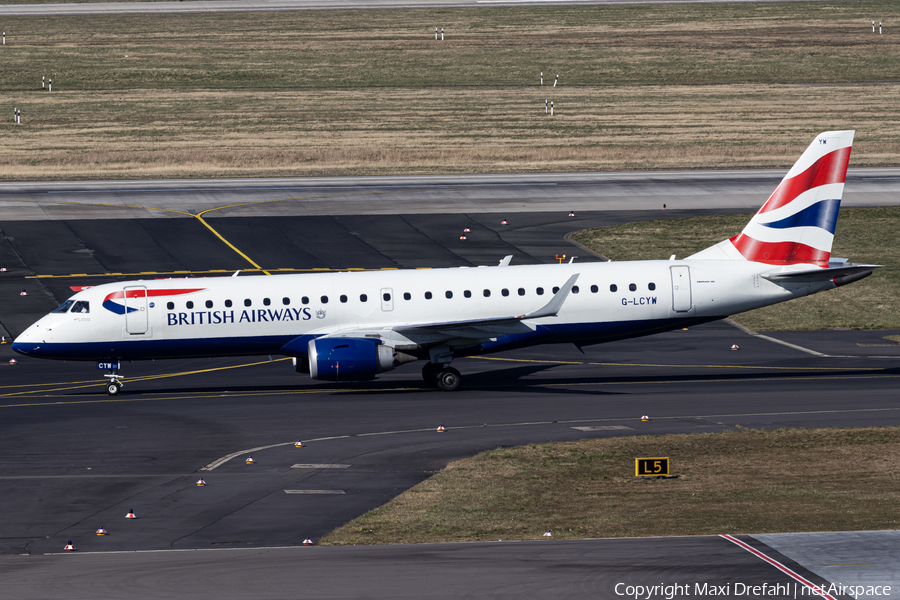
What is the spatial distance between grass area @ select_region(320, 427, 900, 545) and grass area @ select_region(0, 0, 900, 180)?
180 ft

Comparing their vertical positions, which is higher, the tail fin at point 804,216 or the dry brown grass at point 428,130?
the dry brown grass at point 428,130

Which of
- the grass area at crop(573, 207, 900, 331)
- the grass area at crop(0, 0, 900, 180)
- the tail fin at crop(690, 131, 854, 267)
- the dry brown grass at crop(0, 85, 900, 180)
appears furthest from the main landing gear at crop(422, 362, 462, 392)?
the dry brown grass at crop(0, 85, 900, 180)

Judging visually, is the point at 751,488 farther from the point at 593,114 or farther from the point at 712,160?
the point at 593,114

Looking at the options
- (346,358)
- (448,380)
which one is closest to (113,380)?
(346,358)

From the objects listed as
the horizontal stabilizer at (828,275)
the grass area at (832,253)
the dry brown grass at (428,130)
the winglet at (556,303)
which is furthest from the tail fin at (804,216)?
the dry brown grass at (428,130)

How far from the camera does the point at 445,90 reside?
113m

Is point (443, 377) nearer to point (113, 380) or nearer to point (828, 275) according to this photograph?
point (113, 380)

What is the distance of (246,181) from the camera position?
Answer: 79.2 metres

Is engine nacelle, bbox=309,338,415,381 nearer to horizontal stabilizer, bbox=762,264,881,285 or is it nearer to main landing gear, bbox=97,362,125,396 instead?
main landing gear, bbox=97,362,125,396

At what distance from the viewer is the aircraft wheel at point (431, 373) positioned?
38281 millimetres

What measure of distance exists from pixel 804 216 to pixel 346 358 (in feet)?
53.8

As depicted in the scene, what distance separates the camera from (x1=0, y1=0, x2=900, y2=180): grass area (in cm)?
8700

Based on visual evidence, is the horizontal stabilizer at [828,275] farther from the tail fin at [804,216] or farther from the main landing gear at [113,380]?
the main landing gear at [113,380]

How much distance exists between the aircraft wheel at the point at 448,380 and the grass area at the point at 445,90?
4599 cm
